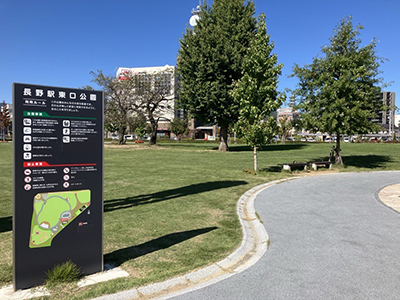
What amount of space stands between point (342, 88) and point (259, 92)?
548 centimetres

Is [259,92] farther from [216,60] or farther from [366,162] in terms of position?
[216,60]

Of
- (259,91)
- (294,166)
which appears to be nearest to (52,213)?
(259,91)

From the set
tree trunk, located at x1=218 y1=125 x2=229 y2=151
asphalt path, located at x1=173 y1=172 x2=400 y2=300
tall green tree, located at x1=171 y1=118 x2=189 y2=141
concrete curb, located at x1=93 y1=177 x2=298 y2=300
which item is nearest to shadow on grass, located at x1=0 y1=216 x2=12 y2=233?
concrete curb, located at x1=93 y1=177 x2=298 y2=300

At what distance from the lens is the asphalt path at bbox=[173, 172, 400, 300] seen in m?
3.60

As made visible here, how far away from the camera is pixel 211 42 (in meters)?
29.4

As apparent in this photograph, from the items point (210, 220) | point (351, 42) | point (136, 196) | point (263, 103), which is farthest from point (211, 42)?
point (210, 220)

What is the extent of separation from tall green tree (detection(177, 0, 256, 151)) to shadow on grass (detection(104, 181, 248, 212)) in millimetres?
17733

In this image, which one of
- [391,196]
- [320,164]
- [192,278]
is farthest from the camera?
[320,164]

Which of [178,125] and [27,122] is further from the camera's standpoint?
[178,125]

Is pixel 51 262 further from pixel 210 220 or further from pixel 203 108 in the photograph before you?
pixel 203 108

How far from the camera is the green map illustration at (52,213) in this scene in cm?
352

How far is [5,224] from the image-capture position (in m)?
6.07

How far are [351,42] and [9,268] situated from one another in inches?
783

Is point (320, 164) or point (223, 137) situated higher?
point (223, 137)
